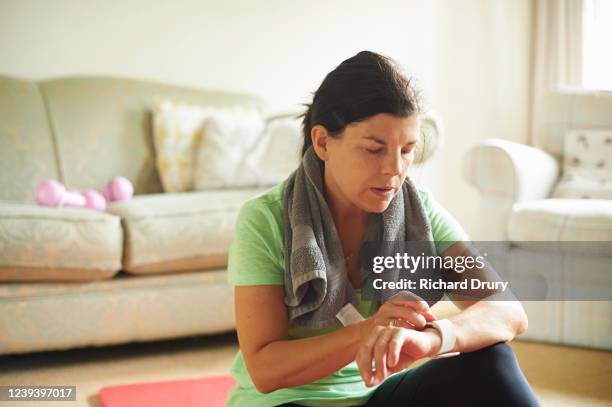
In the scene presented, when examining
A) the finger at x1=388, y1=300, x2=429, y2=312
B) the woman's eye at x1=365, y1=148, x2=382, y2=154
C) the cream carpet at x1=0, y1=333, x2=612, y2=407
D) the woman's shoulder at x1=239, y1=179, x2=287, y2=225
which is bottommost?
the cream carpet at x1=0, y1=333, x2=612, y2=407

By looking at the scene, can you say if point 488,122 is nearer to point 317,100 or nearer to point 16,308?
point 16,308

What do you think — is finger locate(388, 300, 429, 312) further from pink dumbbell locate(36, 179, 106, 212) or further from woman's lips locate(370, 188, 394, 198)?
pink dumbbell locate(36, 179, 106, 212)

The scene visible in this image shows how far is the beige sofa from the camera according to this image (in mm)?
2279

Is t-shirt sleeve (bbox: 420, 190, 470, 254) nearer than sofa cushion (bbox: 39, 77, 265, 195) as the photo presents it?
Yes

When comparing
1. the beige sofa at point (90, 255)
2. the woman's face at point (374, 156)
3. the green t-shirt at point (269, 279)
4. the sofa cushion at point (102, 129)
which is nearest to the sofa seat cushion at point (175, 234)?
the beige sofa at point (90, 255)

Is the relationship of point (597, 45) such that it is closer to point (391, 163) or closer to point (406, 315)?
point (391, 163)

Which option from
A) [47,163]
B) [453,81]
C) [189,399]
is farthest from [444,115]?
[189,399]

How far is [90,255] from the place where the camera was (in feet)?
7.58

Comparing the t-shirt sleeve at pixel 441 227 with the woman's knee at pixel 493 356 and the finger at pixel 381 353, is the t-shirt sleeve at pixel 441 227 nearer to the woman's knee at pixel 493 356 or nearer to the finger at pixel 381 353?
the woman's knee at pixel 493 356

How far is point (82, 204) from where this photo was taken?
2652 mm

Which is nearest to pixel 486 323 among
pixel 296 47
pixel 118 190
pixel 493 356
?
pixel 493 356

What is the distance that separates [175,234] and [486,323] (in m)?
1.41

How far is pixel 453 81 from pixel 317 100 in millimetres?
3182

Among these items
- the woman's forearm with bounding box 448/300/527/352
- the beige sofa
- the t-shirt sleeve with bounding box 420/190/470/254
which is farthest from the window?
the woman's forearm with bounding box 448/300/527/352
